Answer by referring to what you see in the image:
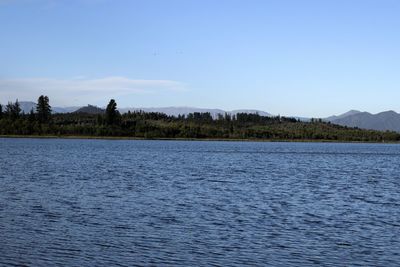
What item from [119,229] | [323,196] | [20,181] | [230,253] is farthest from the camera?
[20,181]

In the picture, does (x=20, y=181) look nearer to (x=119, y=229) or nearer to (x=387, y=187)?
(x=119, y=229)

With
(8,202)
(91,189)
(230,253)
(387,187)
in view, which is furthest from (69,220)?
(387,187)

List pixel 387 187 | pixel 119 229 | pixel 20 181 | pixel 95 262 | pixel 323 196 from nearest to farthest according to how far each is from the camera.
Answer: pixel 95 262
pixel 119 229
pixel 323 196
pixel 20 181
pixel 387 187

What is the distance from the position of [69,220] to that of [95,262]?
12419 mm

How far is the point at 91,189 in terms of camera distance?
61.5 meters

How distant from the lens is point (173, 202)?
2034 inches

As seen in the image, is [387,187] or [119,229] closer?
[119,229]

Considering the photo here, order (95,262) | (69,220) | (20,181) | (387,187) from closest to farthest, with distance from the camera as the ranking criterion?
(95,262) → (69,220) → (20,181) → (387,187)

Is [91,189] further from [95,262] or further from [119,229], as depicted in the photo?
[95,262]

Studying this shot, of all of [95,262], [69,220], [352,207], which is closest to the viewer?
[95,262]

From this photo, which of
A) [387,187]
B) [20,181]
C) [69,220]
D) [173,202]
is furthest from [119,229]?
[387,187]

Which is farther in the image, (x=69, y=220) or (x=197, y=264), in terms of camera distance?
(x=69, y=220)

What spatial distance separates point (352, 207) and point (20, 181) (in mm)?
38665

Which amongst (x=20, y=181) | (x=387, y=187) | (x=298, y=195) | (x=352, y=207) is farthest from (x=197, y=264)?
(x=387, y=187)
